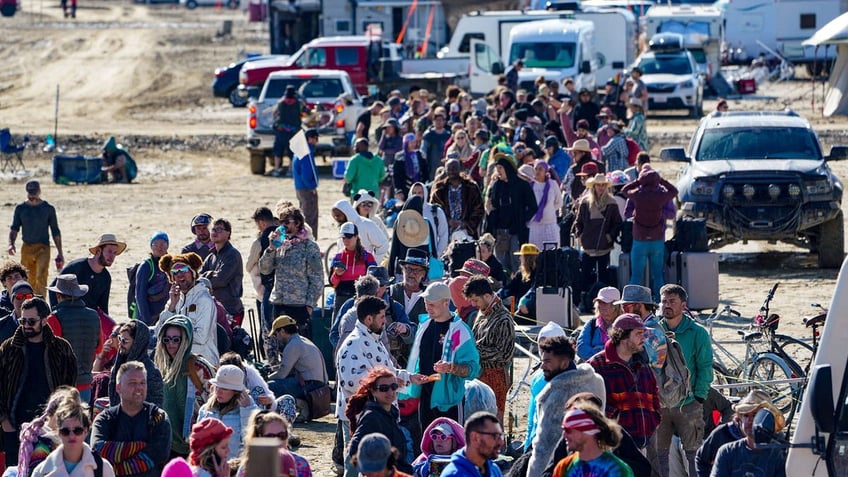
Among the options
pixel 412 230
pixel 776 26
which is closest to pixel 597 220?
pixel 412 230

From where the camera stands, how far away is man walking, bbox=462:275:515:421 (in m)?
10.1

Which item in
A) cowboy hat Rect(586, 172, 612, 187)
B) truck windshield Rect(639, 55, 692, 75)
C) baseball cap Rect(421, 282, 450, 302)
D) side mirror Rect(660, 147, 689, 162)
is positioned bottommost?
baseball cap Rect(421, 282, 450, 302)

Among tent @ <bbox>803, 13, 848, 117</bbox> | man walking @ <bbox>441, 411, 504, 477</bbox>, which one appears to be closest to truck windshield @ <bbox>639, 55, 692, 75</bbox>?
tent @ <bbox>803, 13, 848, 117</bbox>

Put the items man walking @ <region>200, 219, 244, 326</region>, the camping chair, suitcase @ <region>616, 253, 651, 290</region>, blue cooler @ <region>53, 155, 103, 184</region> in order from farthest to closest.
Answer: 1. the camping chair
2. blue cooler @ <region>53, 155, 103, 184</region>
3. suitcase @ <region>616, 253, 651, 290</region>
4. man walking @ <region>200, 219, 244, 326</region>

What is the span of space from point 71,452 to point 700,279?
29.3 feet

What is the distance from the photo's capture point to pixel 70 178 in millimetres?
29453

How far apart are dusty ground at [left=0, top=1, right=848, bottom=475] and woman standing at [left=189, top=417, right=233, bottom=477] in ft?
10.6

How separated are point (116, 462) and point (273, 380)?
372 cm

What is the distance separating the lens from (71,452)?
7.42 meters

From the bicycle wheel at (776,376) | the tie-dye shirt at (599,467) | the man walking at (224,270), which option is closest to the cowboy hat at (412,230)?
the man walking at (224,270)

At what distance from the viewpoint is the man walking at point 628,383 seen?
27.6ft

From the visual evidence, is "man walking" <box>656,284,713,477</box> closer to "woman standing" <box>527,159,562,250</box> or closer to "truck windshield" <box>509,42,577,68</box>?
"woman standing" <box>527,159,562,250</box>

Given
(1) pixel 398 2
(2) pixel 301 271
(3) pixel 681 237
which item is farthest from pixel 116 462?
(1) pixel 398 2

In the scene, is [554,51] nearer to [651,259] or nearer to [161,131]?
[161,131]
